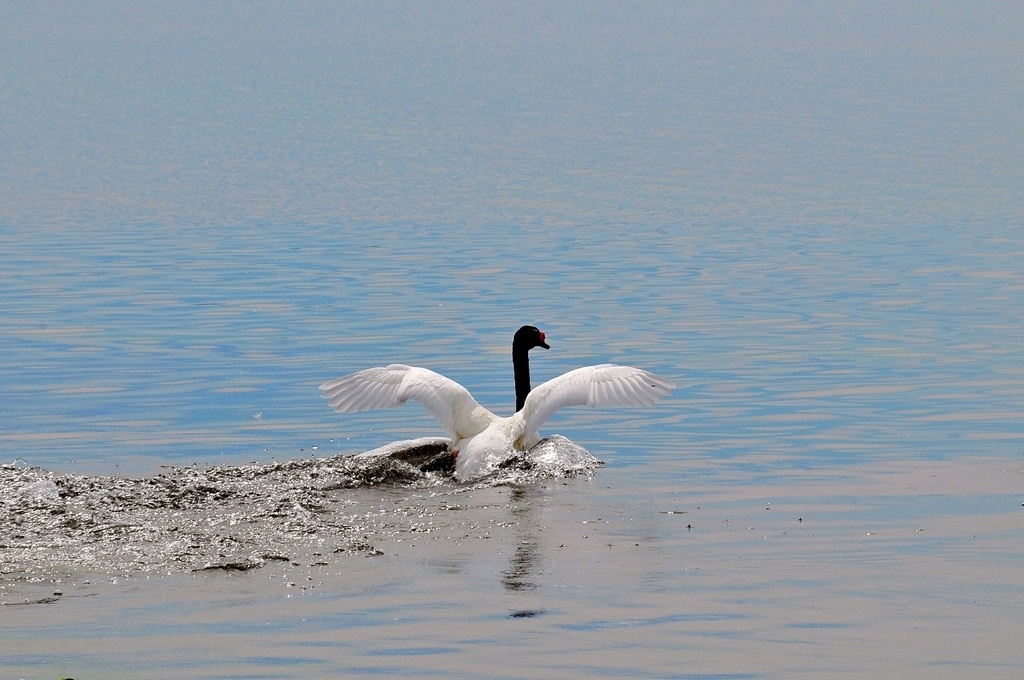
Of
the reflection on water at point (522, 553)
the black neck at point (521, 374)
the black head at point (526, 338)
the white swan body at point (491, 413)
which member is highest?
the black head at point (526, 338)

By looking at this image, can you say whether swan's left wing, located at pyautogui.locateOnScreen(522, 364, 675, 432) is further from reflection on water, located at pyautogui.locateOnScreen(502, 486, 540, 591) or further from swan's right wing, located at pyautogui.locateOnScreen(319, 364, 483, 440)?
reflection on water, located at pyautogui.locateOnScreen(502, 486, 540, 591)

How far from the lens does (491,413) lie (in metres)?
15.2

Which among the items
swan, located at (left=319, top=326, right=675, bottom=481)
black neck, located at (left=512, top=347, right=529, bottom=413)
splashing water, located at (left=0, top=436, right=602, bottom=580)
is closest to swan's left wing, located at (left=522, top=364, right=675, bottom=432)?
swan, located at (left=319, top=326, right=675, bottom=481)

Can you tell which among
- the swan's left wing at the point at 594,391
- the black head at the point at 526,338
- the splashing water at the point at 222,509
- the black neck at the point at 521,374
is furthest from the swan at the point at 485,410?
the black head at the point at 526,338

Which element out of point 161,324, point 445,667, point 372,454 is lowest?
point 445,667

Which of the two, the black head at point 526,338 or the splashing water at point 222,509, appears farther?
the black head at point 526,338

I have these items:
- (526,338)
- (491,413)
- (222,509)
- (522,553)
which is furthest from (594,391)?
(522,553)

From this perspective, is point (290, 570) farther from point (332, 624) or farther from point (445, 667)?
point (445, 667)

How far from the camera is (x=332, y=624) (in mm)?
9578

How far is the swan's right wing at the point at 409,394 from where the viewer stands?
15.0 metres

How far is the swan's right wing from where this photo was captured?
15023 millimetres

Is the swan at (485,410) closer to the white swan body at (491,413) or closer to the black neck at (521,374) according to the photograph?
the white swan body at (491,413)

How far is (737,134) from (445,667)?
11984 cm

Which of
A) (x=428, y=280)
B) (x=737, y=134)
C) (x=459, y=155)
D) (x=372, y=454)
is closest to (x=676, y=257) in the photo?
(x=428, y=280)
